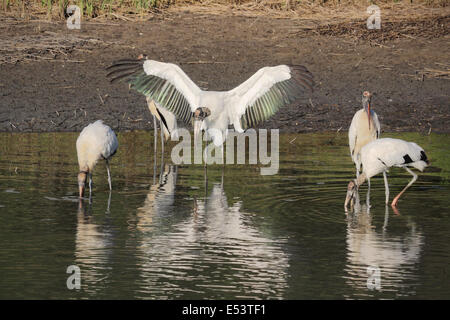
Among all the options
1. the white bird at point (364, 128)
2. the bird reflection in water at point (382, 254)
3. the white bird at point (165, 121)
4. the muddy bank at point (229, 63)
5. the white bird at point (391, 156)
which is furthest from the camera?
the muddy bank at point (229, 63)

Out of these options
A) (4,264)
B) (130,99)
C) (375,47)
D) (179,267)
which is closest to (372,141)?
(179,267)

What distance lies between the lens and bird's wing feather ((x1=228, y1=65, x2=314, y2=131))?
10.1 meters

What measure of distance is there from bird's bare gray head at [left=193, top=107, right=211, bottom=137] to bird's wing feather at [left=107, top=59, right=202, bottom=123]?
0.18 m

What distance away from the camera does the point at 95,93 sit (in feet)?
48.1

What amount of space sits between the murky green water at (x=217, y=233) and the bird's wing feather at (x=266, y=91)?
641 millimetres

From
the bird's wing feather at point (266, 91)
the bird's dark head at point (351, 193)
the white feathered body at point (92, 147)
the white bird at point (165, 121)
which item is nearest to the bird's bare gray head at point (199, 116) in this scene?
the bird's wing feather at point (266, 91)

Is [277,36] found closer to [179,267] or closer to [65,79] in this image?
[65,79]

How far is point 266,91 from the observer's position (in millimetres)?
10266

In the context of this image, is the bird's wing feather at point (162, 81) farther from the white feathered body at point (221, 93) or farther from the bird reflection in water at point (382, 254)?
the bird reflection in water at point (382, 254)

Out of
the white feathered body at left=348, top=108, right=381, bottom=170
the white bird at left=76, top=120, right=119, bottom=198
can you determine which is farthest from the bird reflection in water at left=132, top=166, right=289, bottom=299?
the white feathered body at left=348, top=108, right=381, bottom=170

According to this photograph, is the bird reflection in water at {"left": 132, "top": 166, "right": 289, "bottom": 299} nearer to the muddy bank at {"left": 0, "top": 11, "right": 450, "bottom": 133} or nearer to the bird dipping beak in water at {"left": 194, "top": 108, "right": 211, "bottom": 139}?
the bird dipping beak in water at {"left": 194, "top": 108, "right": 211, "bottom": 139}

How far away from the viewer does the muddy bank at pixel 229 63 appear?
14.1m

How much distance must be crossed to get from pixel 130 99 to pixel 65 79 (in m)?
1.08
